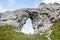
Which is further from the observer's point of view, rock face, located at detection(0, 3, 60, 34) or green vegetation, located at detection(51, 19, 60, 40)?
rock face, located at detection(0, 3, 60, 34)

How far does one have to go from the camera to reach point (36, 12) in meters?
88.3

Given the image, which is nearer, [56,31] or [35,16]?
[56,31]

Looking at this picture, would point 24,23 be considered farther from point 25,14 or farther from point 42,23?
point 42,23

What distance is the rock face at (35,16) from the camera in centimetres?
8294

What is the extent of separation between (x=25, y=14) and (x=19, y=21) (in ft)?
14.3

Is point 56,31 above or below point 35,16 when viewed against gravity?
above

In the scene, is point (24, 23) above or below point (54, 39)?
below

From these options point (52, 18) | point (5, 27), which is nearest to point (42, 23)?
point (52, 18)

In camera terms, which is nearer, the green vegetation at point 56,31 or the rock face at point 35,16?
the green vegetation at point 56,31

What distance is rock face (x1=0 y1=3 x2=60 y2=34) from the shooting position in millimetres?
82938

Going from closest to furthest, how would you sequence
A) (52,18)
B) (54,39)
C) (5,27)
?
(54,39), (5,27), (52,18)

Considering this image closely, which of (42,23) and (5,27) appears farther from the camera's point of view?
(42,23)

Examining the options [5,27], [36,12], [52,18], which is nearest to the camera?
[5,27]

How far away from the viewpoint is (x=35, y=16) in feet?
292
